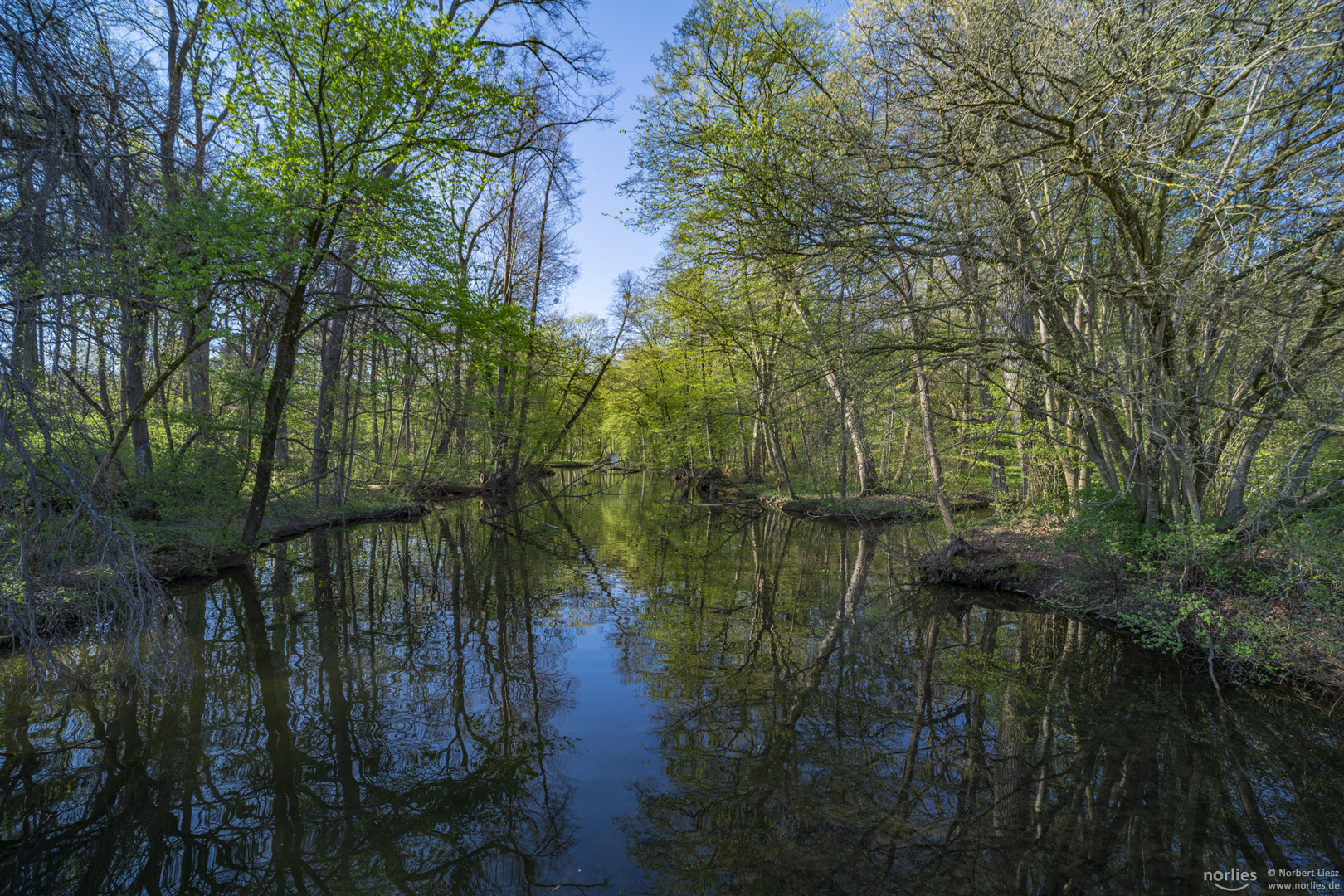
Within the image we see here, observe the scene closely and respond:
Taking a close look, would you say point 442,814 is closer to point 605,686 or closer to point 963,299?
point 605,686

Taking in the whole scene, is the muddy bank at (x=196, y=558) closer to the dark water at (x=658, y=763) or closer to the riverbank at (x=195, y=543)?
the riverbank at (x=195, y=543)

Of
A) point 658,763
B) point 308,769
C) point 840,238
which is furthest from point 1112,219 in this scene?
point 308,769

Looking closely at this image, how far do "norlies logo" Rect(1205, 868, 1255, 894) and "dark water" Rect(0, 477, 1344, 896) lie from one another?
0.11ft

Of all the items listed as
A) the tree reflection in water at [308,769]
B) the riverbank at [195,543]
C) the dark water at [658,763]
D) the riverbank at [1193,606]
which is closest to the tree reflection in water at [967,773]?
the dark water at [658,763]

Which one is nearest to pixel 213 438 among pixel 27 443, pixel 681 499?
pixel 27 443

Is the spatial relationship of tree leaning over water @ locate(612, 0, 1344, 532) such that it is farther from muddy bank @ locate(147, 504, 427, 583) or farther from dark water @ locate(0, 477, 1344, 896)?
muddy bank @ locate(147, 504, 427, 583)

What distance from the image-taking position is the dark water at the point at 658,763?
327 centimetres

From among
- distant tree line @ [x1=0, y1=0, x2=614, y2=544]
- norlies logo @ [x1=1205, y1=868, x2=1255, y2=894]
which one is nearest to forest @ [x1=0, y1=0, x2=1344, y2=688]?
distant tree line @ [x1=0, y1=0, x2=614, y2=544]

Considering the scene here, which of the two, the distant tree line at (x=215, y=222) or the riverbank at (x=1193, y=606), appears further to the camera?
the riverbank at (x=1193, y=606)

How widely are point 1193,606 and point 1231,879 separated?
3473mm

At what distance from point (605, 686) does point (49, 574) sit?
422cm

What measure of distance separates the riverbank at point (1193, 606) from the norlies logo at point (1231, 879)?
3.05 meters

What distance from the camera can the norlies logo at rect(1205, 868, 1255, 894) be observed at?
317 cm

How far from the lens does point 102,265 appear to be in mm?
3086
